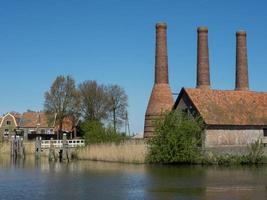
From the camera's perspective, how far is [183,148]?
4228 centimetres

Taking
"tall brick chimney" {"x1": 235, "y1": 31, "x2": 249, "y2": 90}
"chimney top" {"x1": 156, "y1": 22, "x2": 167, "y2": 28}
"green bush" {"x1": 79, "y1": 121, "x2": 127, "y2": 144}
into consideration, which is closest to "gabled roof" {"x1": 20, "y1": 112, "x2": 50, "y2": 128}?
"green bush" {"x1": 79, "y1": 121, "x2": 127, "y2": 144}

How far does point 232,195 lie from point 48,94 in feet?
176

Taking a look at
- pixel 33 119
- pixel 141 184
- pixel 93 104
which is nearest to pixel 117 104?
pixel 93 104

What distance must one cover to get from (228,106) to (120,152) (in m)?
9.74

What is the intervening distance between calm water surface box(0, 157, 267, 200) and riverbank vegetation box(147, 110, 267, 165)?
297 cm

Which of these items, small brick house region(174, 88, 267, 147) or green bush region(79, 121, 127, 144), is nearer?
small brick house region(174, 88, 267, 147)

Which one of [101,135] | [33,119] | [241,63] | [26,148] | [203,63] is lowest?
[26,148]

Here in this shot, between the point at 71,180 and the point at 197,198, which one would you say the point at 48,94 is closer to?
the point at 71,180

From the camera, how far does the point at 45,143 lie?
60.8 meters

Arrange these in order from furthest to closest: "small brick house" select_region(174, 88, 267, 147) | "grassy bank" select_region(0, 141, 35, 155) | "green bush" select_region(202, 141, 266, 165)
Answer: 1. "grassy bank" select_region(0, 141, 35, 155)
2. "small brick house" select_region(174, 88, 267, 147)
3. "green bush" select_region(202, 141, 266, 165)

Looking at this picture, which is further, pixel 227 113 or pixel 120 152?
pixel 227 113

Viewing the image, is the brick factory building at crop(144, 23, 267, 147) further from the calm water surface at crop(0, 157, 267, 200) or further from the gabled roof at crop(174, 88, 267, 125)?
the calm water surface at crop(0, 157, 267, 200)

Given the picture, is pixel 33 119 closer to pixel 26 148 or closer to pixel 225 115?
pixel 26 148

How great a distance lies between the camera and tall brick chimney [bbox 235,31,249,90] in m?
59.3
